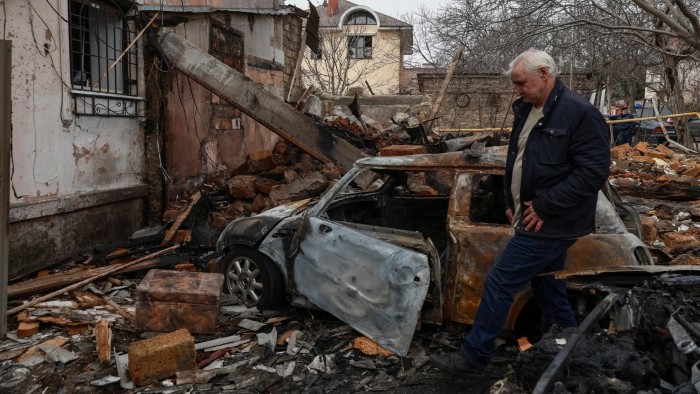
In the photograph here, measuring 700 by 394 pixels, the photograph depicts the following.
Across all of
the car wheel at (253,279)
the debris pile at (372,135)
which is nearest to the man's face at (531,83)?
the car wheel at (253,279)

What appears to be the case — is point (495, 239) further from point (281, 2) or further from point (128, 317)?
point (281, 2)

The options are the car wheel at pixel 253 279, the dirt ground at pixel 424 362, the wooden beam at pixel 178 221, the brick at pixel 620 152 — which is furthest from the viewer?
the brick at pixel 620 152

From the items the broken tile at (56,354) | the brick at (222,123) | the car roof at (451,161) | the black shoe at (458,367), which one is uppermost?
the brick at (222,123)

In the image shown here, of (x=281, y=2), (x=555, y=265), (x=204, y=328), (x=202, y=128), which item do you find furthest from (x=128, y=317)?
(x=281, y=2)

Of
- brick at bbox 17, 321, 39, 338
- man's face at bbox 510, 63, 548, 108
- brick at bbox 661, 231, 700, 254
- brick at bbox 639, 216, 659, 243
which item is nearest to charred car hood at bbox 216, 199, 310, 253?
brick at bbox 17, 321, 39, 338

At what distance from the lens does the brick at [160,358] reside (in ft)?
13.8

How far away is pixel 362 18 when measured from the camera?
4841cm

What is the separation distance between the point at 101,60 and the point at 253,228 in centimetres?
434

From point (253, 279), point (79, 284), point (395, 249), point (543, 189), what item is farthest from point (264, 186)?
point (543, 189)

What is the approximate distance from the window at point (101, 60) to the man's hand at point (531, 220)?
229 inches

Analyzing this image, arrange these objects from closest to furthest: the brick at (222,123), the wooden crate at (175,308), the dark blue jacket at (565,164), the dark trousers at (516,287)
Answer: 1. the dark blue jacket at (565,164)
2. the dark trousers at (516,287)
3. the wooden crate at (175,308)
4. the brick at (222,123)

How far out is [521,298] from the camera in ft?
14.2

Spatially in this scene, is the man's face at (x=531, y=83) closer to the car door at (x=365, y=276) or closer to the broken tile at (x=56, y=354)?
the car door at (x=365, y=276)

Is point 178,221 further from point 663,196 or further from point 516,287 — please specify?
point 663,196
